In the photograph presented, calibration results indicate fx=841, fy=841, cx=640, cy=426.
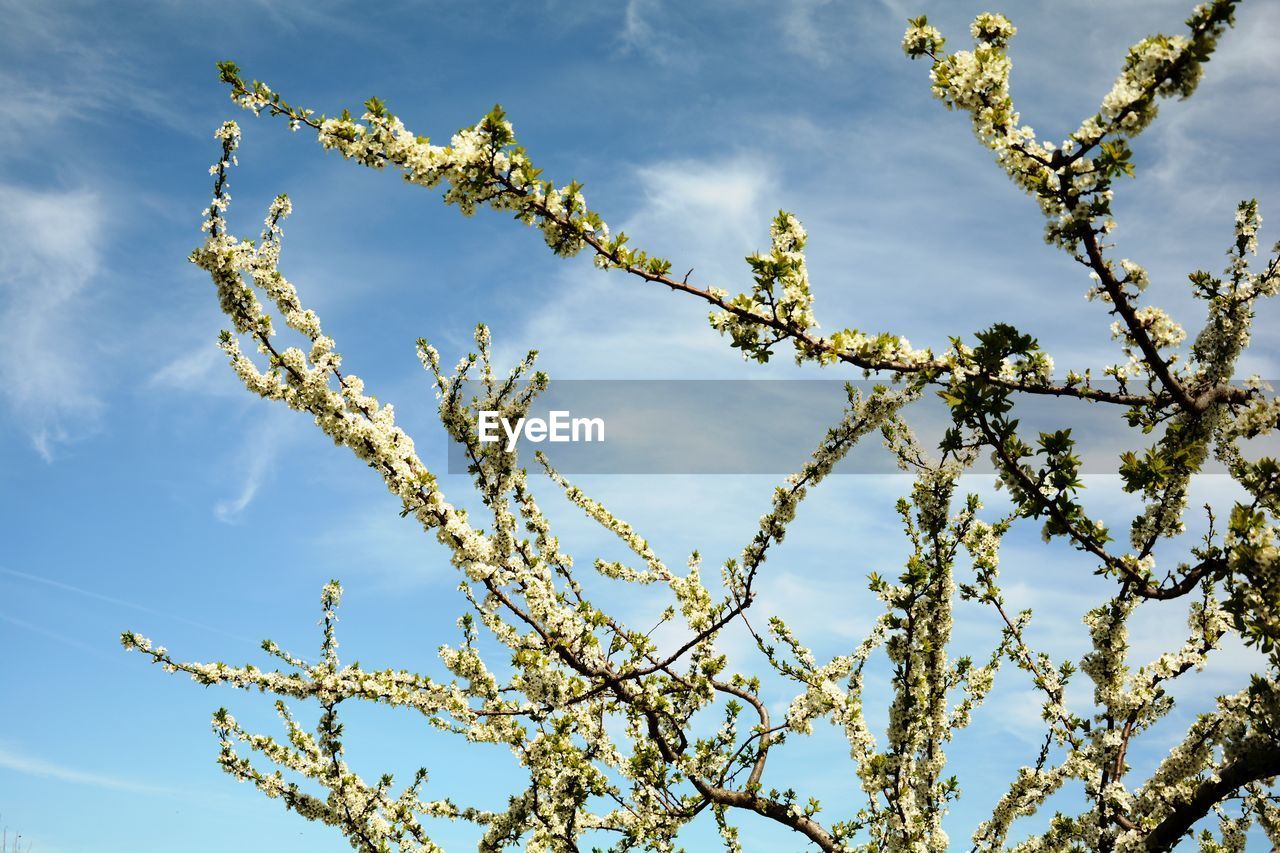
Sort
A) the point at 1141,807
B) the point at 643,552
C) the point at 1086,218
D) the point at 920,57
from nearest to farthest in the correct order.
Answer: the point at 1086,218
the point at 920,57
the point at 1141,807
the point at 643,552

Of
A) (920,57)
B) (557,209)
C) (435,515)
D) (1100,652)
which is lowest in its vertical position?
(1100,652)

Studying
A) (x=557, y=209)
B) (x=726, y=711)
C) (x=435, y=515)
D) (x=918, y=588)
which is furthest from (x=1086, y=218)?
(x=726, y=711)

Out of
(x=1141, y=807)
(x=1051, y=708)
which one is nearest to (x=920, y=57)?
(x=1141, y=807)

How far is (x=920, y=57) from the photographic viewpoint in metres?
6.36

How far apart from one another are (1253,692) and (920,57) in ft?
16.7

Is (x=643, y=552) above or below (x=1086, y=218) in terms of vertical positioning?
above

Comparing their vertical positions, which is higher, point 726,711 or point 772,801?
point 726,711

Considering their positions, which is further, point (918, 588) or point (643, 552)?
point (643, 552)

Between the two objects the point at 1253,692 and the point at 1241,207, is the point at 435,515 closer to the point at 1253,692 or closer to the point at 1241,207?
the point at 1253,692

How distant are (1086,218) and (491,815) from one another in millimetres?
9635

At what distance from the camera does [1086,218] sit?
569cm

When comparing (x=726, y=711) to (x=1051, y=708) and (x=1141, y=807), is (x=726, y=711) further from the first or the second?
(x=1141, y=807)

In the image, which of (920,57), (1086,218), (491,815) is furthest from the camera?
(491,815)

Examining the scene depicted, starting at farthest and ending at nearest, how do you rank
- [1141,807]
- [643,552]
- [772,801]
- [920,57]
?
1. [643,552]
2. [772,801]
3. [1141,807]
4. [920,57]
